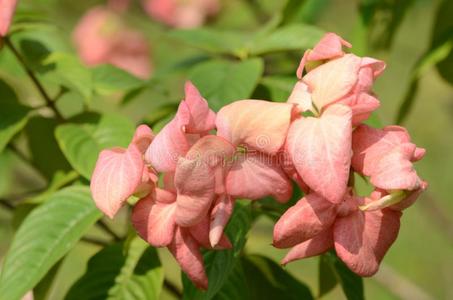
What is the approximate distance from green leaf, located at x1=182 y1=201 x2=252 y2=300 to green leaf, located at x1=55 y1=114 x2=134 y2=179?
0.17m

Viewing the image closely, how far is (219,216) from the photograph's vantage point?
60cm

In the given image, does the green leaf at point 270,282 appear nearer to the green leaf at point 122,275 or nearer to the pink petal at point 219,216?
the green leaf at point 122,275

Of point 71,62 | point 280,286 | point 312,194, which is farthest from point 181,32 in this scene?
point 312,194

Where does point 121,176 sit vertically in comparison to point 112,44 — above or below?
above

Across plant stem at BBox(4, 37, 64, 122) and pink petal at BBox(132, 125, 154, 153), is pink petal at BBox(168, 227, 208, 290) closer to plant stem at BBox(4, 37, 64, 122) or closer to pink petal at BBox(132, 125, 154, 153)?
pink petal at BBox(132, 125, 154, 153)

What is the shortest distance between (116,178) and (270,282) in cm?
34

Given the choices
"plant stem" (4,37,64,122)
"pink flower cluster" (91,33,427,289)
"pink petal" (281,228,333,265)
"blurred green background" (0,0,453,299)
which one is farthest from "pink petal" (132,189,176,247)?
"blurred green background" (0,0,453,299)

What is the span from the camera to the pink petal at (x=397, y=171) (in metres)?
0.57

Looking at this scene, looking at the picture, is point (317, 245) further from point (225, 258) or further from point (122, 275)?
point (122, 275)

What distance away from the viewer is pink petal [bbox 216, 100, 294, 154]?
1.92 feet

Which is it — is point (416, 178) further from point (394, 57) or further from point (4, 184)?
point (394, 57)

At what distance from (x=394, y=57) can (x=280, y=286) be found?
6.86ft

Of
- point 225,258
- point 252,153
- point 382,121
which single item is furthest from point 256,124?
point 382,121

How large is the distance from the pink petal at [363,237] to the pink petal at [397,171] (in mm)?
32
